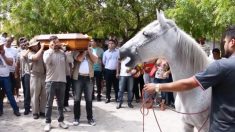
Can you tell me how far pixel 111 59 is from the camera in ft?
37.6

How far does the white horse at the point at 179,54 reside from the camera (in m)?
3.89

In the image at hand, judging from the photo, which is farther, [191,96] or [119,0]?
[119,0]

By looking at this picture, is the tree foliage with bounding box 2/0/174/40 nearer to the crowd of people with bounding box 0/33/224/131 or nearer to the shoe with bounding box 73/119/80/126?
the crowd of people with bounding box 0/33/224/131

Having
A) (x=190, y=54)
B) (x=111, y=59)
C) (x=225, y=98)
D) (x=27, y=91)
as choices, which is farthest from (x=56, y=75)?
(x=225, y=98)

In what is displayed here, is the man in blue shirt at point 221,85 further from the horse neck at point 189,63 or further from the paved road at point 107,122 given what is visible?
the paved road at point 107,122

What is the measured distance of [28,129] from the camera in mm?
8008

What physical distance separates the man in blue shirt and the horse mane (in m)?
0.72

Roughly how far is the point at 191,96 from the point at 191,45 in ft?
1.79

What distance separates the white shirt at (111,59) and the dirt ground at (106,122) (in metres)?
1.61

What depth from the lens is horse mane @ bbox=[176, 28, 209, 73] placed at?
386cm

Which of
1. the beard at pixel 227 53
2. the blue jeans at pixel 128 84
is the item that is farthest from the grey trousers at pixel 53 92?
the beard at pixel 227 53

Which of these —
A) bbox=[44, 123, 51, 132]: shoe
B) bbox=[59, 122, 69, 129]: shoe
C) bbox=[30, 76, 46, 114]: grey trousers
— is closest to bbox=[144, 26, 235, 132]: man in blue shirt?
bbox=[44, 123, 51, 132]: shoe

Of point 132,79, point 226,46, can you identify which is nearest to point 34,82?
point 132,79

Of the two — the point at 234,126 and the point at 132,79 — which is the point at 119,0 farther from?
the point at 234,126
